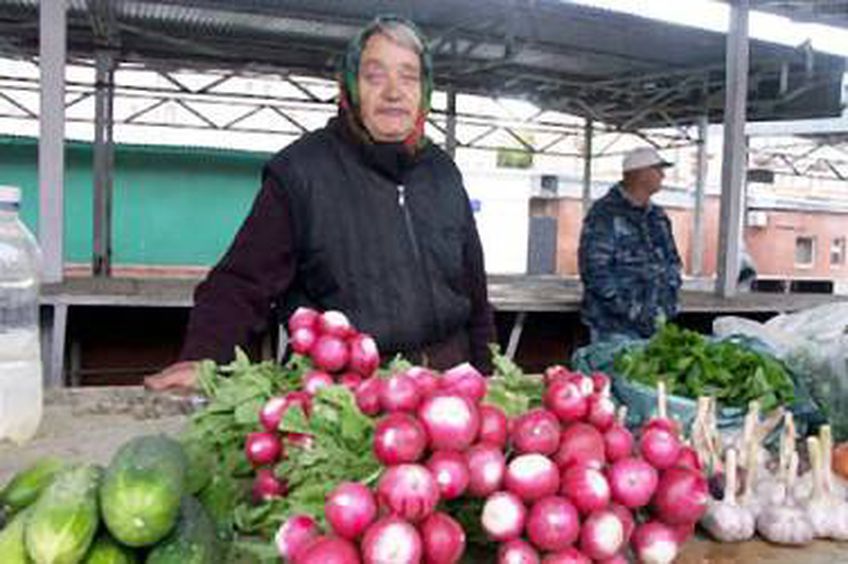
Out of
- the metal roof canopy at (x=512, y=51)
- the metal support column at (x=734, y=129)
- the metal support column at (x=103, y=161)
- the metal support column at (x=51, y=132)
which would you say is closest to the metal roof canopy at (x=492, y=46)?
the metal roof canopy at (x=512, y=51)

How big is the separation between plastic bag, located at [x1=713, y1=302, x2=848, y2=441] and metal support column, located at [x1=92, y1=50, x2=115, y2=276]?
6.81 m

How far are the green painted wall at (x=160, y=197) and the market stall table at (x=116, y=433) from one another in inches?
556

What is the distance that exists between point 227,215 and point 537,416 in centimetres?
1660

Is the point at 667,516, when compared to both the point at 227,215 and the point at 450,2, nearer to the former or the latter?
the point at 450,2

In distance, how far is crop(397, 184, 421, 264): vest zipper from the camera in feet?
7.11

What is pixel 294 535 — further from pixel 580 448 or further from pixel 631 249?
pixel 631 249

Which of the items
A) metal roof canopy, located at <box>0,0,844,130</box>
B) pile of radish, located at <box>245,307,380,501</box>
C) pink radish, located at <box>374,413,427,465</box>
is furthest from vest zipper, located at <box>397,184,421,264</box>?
metal roof canopy, located at <box>0,0,844,130</box>

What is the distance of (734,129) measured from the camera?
688 centimetres

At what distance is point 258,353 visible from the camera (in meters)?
5.06

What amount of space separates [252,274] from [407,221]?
41cm

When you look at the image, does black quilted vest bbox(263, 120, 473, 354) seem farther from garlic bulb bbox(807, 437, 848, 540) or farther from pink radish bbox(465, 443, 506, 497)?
pink radish bbox(465, 443, 506, 497)

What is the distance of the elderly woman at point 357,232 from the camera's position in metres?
2.06

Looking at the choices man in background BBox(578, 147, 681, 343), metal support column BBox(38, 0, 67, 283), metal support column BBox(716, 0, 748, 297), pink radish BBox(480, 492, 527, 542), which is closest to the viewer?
pink radish BBox(480, 492, 527, 542)

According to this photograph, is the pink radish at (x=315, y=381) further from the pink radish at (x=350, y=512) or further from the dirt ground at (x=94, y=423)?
the dirt ground at (x=94, y=423)
